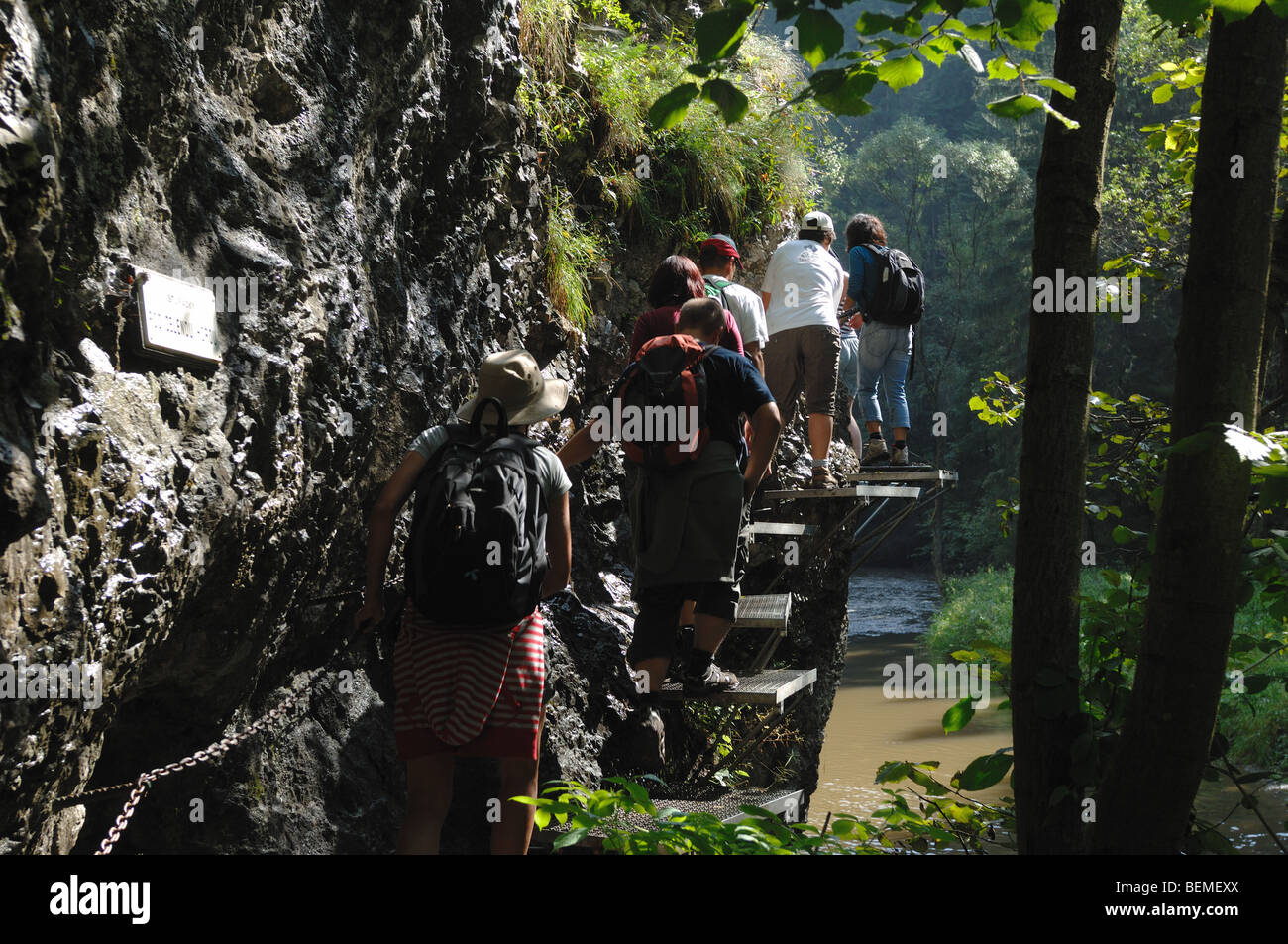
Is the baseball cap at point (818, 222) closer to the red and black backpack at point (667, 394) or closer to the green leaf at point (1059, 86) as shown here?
the red and black backpack at point (667, 394)

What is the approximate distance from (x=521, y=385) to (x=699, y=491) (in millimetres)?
1024

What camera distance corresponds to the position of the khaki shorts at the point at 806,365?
6.59 metres

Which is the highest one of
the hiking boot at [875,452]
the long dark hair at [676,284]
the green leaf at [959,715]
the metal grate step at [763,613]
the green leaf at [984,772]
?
the long dark hair at [676,284]

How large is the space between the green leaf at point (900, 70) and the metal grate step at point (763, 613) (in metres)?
3.31

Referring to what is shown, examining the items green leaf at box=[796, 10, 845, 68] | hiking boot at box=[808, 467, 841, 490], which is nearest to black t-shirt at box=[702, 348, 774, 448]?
green leaf at box=[796, 10, 845, 68]

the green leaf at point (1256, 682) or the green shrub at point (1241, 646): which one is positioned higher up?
the green leaf at point (1256, 682)

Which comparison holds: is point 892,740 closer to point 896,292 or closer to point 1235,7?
point 896,292

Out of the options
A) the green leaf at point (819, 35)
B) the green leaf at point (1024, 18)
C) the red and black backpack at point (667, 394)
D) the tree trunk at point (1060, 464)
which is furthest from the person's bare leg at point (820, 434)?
Answer: the green leaf at point (819, 35)

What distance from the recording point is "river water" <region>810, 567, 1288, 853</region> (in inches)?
434

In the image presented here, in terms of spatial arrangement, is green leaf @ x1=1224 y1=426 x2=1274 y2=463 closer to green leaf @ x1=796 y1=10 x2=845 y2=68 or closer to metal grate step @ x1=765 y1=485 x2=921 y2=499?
green leaf @ x1=796 y1=10 x2=845 y2=68

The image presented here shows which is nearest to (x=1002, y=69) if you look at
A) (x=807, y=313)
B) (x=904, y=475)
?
(x=807, y=313)

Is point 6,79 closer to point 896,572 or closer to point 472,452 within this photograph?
point 472,452

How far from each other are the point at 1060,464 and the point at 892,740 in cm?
1305
